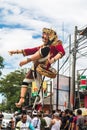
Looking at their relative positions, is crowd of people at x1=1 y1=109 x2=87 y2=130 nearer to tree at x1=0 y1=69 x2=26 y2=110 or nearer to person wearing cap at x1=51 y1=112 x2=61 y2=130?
person wearing cap at x1=51 y1=112 x2=61 y2=130

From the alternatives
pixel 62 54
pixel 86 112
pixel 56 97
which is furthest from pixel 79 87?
pixel 62 54

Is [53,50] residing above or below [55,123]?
above

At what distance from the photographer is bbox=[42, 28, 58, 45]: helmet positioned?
2062 centimetres

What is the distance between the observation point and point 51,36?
817 inches

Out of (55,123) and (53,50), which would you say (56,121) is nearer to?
(55,123)

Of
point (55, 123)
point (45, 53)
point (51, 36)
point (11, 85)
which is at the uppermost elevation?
point (11, 85)

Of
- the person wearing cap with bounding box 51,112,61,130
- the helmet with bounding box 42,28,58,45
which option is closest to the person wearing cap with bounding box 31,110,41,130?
the person wearing cap with bounding box 51,112,61,130

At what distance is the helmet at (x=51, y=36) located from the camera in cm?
2062

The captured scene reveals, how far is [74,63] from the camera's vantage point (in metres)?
30.3

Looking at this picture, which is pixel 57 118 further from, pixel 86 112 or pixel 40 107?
pixel 86 112

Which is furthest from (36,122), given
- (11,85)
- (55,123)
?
(11,85)

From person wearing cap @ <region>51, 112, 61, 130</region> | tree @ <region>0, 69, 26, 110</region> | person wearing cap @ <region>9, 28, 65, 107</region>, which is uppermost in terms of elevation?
tree @ <region>0, 69, 26, 110</region>

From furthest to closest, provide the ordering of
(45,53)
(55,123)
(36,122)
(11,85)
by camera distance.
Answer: (11,85), (45,53), (36,122), (55,123)

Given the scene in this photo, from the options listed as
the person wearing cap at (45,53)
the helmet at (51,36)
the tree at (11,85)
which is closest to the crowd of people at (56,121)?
the person wearing cap at (45,53)
